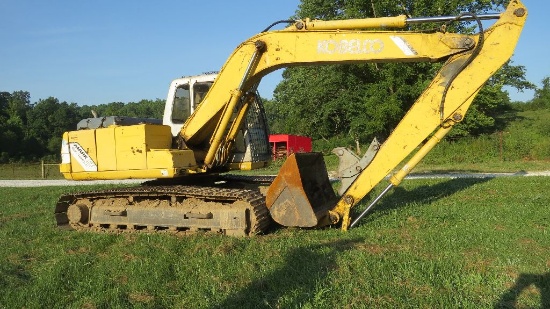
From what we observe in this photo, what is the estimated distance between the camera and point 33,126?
236 feet

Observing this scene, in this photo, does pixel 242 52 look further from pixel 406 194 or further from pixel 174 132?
pixel 406 194

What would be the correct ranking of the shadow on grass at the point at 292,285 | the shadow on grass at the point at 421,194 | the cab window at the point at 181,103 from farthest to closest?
the shadow on grass at the point at 421,194
the cab window at the point at 181,103
the shadow on grass at the point at 292,285

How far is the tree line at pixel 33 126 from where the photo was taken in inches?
2416

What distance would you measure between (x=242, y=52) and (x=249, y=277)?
13.6 feet

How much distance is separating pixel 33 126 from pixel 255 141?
72604mm

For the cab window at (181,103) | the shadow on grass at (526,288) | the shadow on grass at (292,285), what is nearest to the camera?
the shadow on grass at (526,288)

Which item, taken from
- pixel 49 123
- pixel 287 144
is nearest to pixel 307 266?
pixel 287 144

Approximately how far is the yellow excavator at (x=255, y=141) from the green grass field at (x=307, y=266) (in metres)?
0.50

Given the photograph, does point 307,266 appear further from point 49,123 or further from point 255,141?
point 49,123

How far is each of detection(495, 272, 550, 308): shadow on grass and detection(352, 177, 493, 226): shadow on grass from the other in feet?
12.1

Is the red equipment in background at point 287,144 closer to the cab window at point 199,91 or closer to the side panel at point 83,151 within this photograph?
the cab window at point 199,91

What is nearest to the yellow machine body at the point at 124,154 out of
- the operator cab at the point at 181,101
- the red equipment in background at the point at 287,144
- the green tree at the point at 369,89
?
the operator cab at the point at 181,101

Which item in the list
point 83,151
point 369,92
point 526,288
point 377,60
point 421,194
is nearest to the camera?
point 526,288

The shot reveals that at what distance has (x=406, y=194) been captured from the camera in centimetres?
1173
